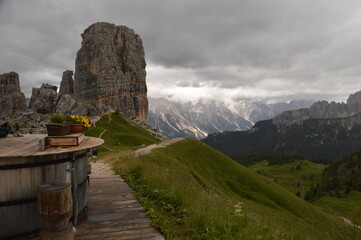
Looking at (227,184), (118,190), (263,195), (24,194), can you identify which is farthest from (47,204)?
(263,195)

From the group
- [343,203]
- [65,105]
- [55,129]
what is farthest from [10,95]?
[343,203]

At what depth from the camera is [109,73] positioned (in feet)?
471

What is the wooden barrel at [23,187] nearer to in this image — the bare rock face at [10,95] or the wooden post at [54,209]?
the wooden post at [54,209]

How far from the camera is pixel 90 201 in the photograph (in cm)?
1093

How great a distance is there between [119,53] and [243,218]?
164 m

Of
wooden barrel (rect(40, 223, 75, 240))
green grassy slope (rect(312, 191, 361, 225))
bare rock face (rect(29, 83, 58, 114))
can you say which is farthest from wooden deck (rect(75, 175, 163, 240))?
bare rock face (rect(29, 83, 58, 114))

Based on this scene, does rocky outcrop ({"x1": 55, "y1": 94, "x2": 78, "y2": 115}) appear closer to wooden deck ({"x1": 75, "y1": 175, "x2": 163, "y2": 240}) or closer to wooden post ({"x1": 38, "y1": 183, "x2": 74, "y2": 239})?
wooden deck ({"x1": 75, "y1": 175, "x2": 163, "y2": 240})

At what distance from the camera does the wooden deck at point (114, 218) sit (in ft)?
24.9

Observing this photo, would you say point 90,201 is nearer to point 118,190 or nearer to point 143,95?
point 118,190

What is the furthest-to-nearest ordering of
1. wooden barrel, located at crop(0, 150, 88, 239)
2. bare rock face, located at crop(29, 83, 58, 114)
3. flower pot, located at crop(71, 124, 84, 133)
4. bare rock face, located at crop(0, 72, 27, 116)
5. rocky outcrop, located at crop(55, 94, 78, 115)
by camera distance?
bare rock face, located at crop(0, 72, 27, 116)
bare rock face, located at crop(29, 83, 58, 114)
rocky outcrop, located at crop(55, 94, 78, 115)
flower pot, located at crop(71, 124, 84, 133)
wooden barrel, located at crop(0, 150, 88, 239)

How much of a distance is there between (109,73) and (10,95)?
244 ft

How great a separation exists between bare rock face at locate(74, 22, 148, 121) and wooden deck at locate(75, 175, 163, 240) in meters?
132

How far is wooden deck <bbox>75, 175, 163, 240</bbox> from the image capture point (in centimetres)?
759

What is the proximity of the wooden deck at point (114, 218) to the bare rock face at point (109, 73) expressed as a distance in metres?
132
